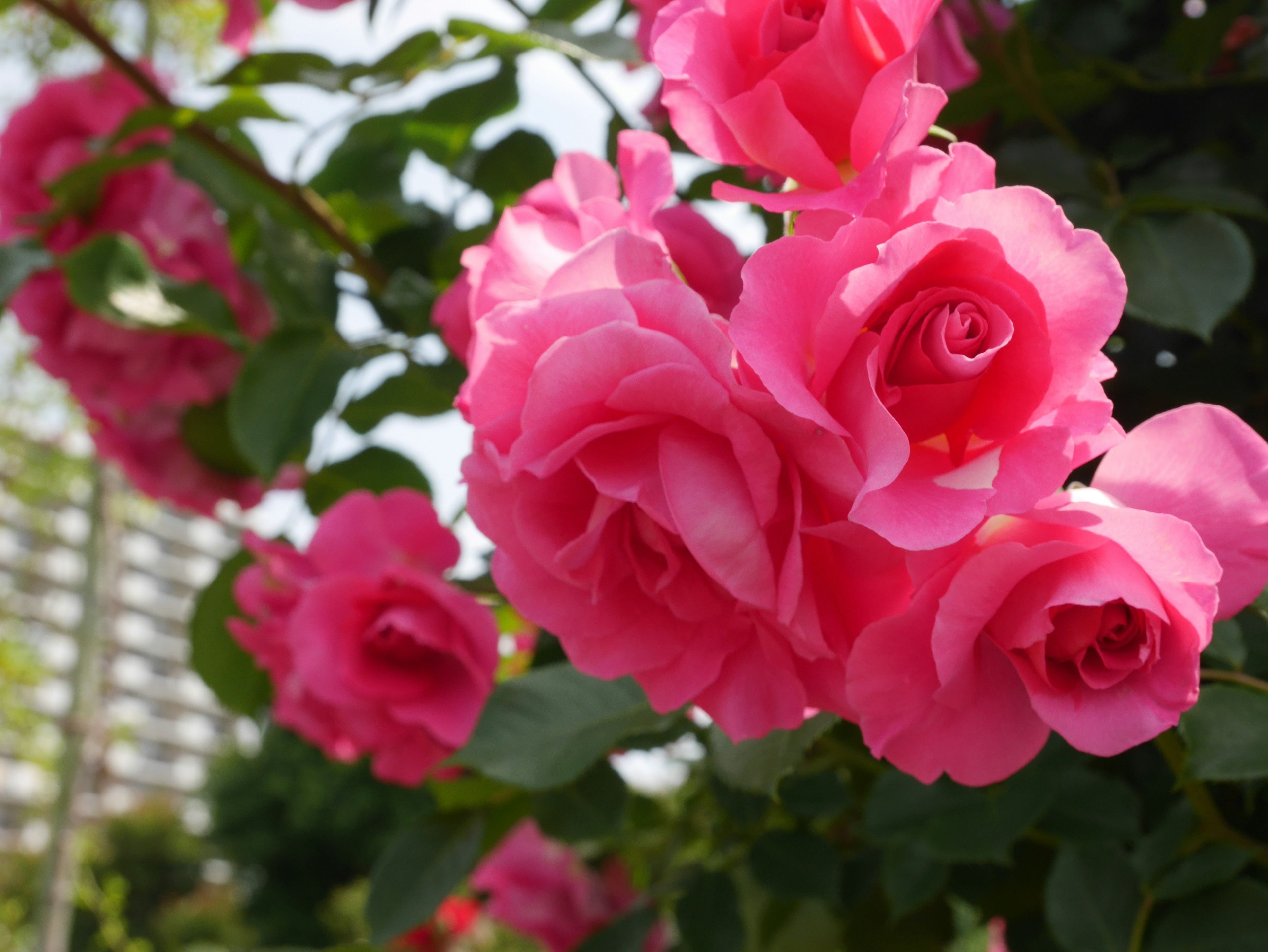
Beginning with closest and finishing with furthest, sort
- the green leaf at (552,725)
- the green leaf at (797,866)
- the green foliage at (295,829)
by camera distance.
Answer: the green leaf at (552,725), the green leaf at (797,866), the green foliage at (295,829)

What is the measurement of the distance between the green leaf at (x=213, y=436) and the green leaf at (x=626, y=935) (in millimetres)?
370

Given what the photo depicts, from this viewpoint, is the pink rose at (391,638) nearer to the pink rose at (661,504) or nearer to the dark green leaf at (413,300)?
the dark green leaf at (413,300)

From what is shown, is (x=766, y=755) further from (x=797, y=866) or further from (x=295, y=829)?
(x=295, y=829)

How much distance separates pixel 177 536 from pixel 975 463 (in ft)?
87.2

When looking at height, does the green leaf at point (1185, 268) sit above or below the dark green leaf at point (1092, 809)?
above

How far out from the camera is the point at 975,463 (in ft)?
0.69

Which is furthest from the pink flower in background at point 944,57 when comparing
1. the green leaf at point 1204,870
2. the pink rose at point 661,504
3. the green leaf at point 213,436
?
the green leaf at point 213,436

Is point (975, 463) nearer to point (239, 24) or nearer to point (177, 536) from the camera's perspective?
point (239, 24)

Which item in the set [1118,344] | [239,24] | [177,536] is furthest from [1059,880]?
[177,536]

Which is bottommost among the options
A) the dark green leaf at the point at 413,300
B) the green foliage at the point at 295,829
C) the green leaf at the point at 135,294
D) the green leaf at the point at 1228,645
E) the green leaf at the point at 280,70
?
the green foliage at the point at 295,829

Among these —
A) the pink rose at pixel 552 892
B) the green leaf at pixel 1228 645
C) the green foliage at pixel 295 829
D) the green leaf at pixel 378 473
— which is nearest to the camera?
the green leaf at pixel 1228 645

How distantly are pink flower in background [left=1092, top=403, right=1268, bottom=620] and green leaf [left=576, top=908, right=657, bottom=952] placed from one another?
0.42m

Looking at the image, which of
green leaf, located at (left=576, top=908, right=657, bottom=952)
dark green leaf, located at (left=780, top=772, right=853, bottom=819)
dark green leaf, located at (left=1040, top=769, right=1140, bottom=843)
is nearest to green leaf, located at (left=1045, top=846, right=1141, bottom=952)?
dark green leaf, located at (left=1040, top=769, right=1140, bottom=843)

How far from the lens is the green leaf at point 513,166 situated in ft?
1.84
